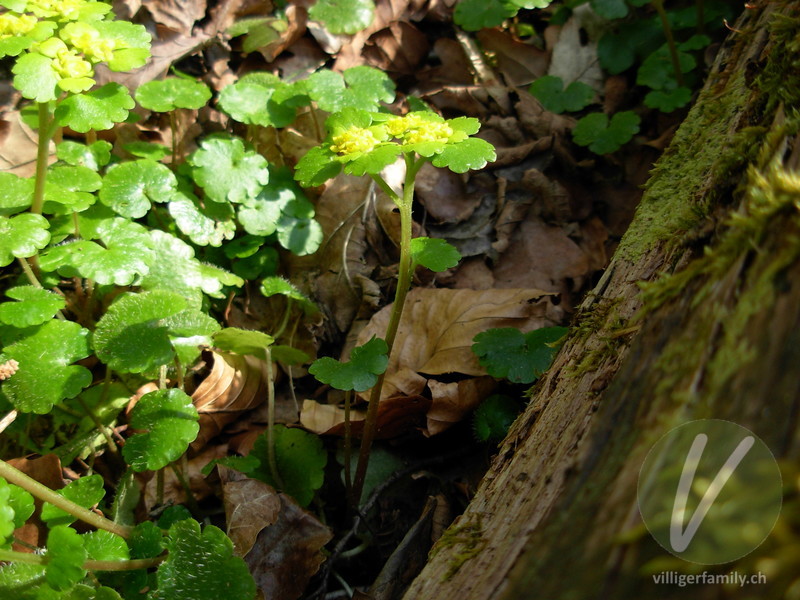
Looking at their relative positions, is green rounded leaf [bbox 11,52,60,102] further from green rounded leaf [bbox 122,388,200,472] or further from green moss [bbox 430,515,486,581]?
green moss [bbox 430,515,486,581]

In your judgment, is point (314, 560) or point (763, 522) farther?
point (314, 560)

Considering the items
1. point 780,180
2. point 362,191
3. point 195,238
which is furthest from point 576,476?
point 362,191

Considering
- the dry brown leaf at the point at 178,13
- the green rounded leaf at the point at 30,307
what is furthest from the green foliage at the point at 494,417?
the dry brown leaf at the point at 178,13

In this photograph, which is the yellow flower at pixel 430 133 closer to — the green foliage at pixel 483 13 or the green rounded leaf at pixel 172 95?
the green rounded leaf at pixel 172 95

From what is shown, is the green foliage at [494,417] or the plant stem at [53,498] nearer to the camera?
the plant stem at [53,498]

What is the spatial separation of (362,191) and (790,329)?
7.91ft

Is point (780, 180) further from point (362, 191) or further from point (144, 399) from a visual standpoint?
point (362, 191)

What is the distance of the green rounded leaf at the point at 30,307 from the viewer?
195 centimetres

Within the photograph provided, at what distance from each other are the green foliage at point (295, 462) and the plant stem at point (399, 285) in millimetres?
153

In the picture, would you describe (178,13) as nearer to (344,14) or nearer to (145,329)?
(344,14)

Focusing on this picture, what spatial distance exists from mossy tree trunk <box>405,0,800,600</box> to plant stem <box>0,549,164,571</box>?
0.84m

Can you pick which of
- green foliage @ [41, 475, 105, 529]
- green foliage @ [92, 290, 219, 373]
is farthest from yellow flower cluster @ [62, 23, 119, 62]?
green foliage @ [41, 475, 105, 529]

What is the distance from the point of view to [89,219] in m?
2.46

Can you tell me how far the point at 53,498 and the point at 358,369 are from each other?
91cm
